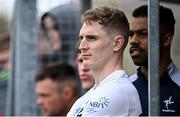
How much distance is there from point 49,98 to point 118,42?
2658 millimetres

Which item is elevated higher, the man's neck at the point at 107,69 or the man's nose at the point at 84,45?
the man's nose at the point at 84,45

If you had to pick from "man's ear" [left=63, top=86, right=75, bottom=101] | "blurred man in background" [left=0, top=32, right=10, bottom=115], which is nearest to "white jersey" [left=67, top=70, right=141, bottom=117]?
"man's ear" [left=63, top=86, right=75, bottom=101]

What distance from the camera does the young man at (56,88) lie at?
22.0 feet

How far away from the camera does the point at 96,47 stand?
4.19 meters

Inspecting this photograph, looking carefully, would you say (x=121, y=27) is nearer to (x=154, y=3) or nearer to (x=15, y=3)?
(x=154, y=3)

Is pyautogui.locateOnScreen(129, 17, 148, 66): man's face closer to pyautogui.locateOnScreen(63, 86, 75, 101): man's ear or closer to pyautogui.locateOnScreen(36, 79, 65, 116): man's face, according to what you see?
pyautogui.locateOnScreen(36, 79, 65, 116): man's face

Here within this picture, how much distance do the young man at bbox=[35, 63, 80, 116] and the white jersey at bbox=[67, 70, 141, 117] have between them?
248cm

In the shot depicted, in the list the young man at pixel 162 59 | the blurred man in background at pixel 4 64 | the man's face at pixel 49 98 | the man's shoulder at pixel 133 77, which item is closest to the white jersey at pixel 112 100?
the young man at pixel 162 59

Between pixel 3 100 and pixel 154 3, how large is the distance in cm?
450

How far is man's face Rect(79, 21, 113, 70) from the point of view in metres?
4.19

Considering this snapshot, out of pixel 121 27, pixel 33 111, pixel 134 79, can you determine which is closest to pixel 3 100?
pixel 33 111

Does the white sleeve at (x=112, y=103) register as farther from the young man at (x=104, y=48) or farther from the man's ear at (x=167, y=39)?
the man's ear at (x=167, y=39)

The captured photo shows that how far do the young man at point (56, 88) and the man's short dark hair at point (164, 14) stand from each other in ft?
6.50

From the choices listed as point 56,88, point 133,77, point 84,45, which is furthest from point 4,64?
point 84,45
